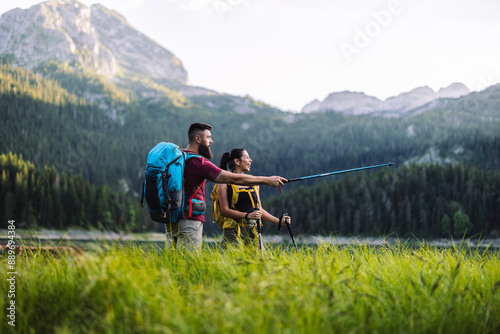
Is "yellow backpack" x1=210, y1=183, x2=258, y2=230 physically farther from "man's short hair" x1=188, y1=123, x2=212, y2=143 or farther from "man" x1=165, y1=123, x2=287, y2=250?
"man's short hair" x1=188, y1=123, x2=212, y2=143

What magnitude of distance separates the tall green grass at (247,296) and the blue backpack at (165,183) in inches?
27.1

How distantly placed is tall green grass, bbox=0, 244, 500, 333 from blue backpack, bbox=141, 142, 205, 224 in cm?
69

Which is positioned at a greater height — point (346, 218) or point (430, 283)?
point (430, 283)

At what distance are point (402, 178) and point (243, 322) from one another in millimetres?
159995

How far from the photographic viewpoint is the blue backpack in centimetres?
672

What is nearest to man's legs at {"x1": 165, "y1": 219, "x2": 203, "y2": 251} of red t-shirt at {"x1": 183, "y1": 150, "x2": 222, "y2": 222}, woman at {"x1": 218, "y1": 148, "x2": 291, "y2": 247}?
red t-shirt at {"x1": 183, "y1": 150, "x2": 222, "y2": 222}

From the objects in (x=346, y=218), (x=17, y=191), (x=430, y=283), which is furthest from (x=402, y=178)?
(x=430, y=283)

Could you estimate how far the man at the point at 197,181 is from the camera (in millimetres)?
6902

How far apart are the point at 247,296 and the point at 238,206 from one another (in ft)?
10.8

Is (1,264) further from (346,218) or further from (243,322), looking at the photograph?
(346,218)

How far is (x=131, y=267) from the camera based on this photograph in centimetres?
566

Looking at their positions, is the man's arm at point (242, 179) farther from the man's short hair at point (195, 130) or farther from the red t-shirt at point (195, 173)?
the man's short hair at point (195, 130)

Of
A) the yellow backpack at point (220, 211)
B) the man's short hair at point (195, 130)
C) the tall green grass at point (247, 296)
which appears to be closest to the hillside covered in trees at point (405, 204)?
the yellow backpack at point (220, 211)

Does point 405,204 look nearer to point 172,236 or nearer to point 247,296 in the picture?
point 172,236
